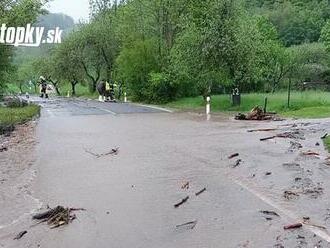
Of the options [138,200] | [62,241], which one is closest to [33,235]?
[62,241]

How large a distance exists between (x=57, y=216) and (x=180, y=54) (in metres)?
28.6

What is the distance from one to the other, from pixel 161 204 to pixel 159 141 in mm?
8033

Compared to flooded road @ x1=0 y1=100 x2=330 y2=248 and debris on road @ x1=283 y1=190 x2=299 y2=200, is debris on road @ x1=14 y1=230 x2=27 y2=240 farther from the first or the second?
debris on road @ x1=283 y1=190 x2=299 y2=200

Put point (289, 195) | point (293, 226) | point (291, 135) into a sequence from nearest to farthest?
point (293, 226)
point (289, 195)
point (291, 135)

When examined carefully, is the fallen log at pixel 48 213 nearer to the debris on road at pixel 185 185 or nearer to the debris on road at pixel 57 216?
the debris on road at pixel 57 216

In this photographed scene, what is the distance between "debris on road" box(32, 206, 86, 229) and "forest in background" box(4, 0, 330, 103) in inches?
1020

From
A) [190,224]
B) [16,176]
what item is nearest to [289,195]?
[190,224]

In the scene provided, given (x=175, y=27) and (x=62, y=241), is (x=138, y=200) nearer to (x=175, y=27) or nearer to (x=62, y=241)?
(x=62, y=241)

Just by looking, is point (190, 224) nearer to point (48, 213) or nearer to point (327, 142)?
point (48, 213)

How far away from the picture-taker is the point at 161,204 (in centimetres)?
921

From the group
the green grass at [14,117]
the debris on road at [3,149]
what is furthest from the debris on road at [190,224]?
the green grass at [14,117]

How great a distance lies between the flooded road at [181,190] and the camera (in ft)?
24.5

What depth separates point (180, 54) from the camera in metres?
36.5

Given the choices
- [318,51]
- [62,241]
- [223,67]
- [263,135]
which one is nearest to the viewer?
[62,241]
